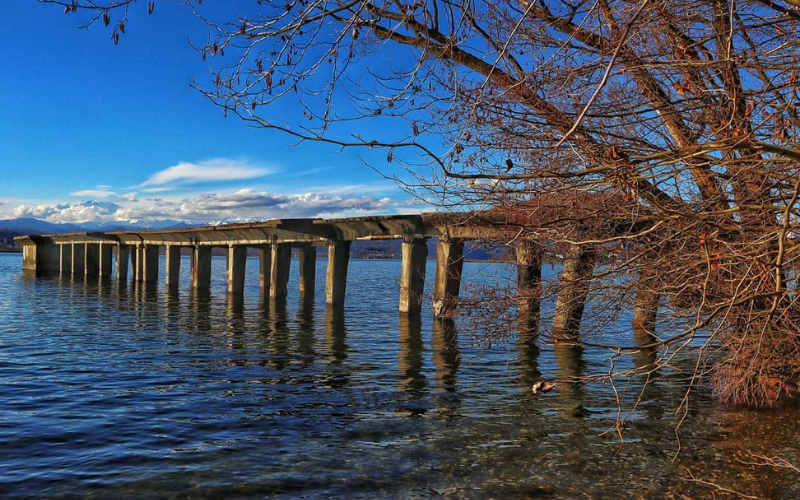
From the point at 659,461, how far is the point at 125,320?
17646mm

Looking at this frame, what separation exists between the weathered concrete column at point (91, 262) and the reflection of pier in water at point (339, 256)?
0.08m

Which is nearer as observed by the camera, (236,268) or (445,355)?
(445,355)

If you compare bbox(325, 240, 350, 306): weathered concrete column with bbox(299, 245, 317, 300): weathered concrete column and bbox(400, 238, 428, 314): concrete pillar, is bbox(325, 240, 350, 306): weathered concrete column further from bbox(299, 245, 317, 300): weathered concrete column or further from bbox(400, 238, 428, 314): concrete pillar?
bbox(299, 245, 317, 300): weathered concrete column

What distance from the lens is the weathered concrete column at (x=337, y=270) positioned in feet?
81.5

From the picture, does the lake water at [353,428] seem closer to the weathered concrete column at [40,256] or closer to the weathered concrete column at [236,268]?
the weathered concrete column at [236,268]

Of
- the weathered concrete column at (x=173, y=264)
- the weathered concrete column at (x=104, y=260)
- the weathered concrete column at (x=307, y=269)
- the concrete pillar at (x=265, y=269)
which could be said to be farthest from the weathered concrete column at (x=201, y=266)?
the weathered concrete column at (x=104, y=260)

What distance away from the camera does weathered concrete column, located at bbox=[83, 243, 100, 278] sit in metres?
49.4

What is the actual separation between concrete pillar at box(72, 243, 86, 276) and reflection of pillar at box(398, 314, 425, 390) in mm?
38226

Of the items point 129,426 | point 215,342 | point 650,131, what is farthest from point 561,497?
point 215,342

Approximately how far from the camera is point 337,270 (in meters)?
25.5

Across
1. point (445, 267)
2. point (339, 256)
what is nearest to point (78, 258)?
point (339, 256)

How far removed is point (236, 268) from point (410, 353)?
20.0 m

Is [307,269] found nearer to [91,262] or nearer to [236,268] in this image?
[236,268]

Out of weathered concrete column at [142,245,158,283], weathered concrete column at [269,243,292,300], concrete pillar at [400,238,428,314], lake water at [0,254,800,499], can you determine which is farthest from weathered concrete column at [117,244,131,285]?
lake water at [0,254,800,499]
